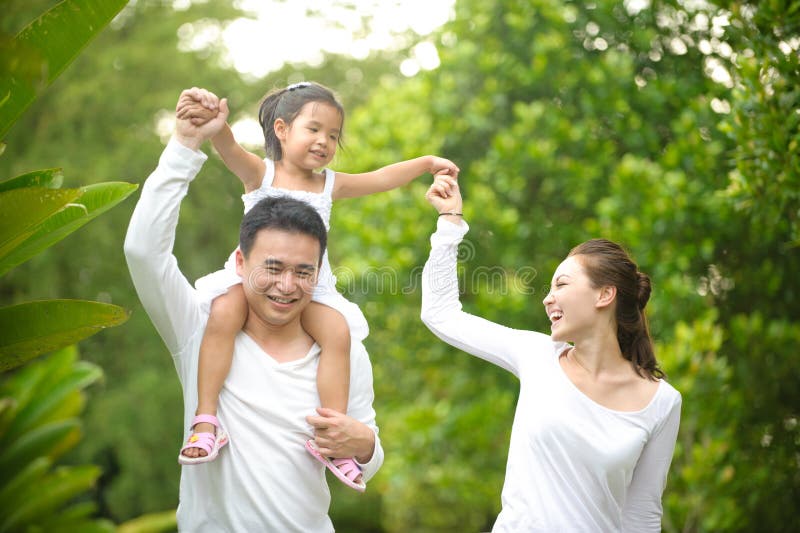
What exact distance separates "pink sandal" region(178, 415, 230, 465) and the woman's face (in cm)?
110

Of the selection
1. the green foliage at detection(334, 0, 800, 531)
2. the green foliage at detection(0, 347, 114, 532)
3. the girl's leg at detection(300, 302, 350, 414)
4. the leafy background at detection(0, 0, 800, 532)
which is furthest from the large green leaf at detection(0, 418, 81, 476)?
the green foliage at detection(334, 0, 800, 531)

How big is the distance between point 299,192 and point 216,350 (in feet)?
2.56

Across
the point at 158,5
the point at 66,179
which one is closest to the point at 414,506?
the point at 66,179

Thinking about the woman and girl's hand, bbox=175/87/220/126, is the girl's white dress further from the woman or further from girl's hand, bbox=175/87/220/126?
girl's hand, bbox=175/87/220/126

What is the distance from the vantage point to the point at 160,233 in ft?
8.41

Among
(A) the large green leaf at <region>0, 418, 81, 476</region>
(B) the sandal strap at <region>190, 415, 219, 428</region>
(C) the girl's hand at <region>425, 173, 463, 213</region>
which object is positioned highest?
(C) the girl's hand at <region>425, 173, 463, 213</region>

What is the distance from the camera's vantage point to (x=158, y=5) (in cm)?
1399

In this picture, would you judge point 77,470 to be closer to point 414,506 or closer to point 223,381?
point 223,381

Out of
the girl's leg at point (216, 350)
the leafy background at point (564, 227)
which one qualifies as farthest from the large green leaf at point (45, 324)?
the leafy background at point (564, 227)

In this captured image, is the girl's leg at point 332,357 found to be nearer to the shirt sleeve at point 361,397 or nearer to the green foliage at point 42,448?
the shirt sleeve at point 361,397

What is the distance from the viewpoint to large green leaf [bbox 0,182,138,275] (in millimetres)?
2490

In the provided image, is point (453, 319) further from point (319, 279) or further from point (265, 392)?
point (265, 392)

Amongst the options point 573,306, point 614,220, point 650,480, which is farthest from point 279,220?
point 614,220

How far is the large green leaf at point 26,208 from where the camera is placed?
221 cm
